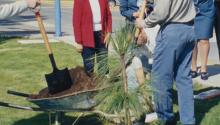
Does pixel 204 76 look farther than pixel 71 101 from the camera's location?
Yes

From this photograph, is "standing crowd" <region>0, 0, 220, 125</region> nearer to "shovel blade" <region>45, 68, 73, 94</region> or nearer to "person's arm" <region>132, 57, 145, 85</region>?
"person's arm" <region>132, 57, 145, 85</region>

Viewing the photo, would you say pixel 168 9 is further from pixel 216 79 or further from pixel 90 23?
pixel 216 79

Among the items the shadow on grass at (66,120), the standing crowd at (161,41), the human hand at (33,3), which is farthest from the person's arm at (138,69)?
the human hand at (33,3)

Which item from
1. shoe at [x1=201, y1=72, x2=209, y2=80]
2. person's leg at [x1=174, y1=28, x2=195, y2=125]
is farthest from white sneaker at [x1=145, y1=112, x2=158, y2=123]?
shoe at [x1=201, y1=72, x2=209, y2=80]

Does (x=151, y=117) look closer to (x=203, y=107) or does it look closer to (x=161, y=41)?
(x=161, y=41)

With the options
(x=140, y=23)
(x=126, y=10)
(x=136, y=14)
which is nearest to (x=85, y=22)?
Result: (x=136, y=14)

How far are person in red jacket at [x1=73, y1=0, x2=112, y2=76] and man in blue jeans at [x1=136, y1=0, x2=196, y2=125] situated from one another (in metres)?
0.96

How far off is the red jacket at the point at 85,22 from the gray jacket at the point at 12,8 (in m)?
1.45

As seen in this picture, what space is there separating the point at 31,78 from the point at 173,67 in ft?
12.9

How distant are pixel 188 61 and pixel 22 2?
1.89 meters

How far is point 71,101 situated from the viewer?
5.48m

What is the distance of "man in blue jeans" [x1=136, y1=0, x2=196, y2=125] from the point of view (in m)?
5.74

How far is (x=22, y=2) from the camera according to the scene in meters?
5.38

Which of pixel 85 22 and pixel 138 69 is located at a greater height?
pixel 85 22
